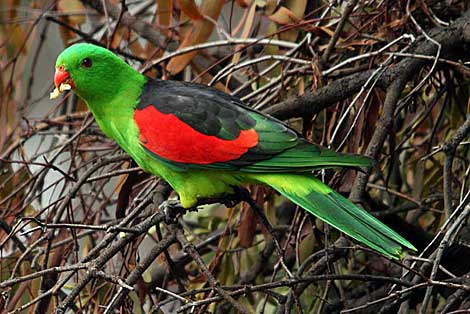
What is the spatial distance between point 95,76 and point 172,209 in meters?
0.39

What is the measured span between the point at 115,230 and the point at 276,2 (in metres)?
1.03

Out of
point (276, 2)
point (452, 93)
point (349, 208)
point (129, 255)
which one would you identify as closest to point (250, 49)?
point (276, 2)

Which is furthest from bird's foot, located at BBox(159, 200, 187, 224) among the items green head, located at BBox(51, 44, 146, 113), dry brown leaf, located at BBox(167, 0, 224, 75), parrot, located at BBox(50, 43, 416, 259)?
dry brown leaf, located at BBox(167, 0, 224, 75)

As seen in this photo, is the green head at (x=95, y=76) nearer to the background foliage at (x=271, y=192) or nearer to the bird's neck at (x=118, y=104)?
the bird's neck at (x=118, y=104)

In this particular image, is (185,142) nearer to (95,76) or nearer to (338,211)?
(95,76)

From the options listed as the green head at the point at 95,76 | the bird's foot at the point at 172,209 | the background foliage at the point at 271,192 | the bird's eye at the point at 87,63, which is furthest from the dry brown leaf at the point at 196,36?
the bird's foot at the point at 172,209

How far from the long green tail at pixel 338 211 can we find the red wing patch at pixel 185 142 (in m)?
0.09

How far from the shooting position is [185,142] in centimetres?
196

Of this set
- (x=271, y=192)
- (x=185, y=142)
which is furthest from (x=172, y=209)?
(x=271, y=192)

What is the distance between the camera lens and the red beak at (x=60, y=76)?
6.42ft


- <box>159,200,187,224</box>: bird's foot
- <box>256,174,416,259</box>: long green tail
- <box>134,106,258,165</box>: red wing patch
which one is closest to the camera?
A: <box>256,174,416,259</box>: long green tail

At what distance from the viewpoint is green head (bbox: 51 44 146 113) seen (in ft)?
6.48

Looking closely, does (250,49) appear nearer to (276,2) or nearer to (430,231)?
(276,2)

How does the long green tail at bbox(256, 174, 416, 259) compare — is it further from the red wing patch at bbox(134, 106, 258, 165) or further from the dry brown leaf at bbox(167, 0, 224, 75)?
the dry brown leaf at bbox(167, 0, 224, 75)
